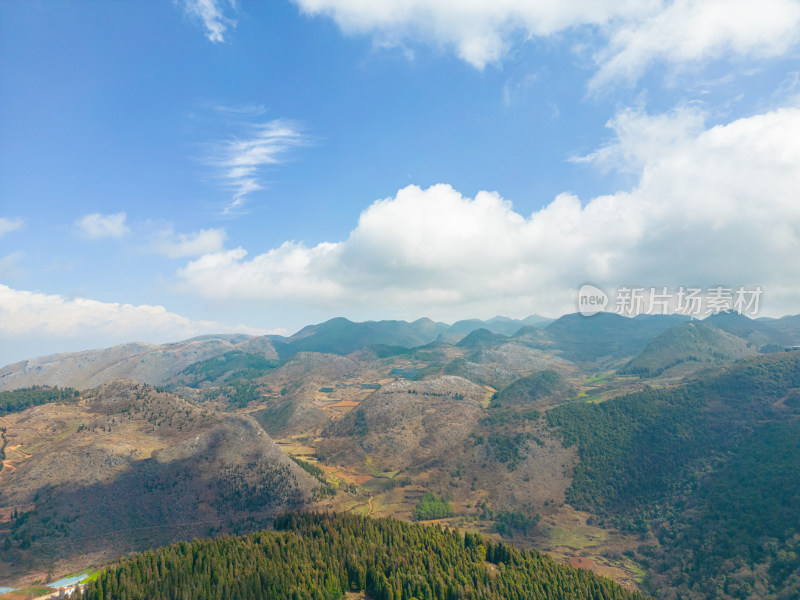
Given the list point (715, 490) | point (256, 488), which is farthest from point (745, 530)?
point (256, 488)

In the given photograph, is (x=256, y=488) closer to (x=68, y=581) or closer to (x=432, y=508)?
(x=68, y=581)

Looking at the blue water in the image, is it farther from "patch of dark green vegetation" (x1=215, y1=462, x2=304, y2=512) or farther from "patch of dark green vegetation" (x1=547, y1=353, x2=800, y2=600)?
"patch of dark green vegetation" (x1=547, y1=353, x2=800, y2=600)

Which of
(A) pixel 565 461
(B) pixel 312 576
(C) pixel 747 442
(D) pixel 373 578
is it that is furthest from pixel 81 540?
(C) pixel 747 442

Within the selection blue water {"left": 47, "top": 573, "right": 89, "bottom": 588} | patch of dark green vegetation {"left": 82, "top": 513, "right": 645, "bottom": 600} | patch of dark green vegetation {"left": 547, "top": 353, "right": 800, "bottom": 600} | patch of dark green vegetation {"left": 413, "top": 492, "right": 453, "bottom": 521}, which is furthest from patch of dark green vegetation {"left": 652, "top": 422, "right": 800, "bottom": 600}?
blue water {"left": 47, "top": 573, "right": 89, "bottom": 588}

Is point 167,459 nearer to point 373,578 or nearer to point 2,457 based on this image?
point 2,457

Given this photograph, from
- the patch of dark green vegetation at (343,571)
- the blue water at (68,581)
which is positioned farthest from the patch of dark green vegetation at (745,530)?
the blue water at (68,581)
